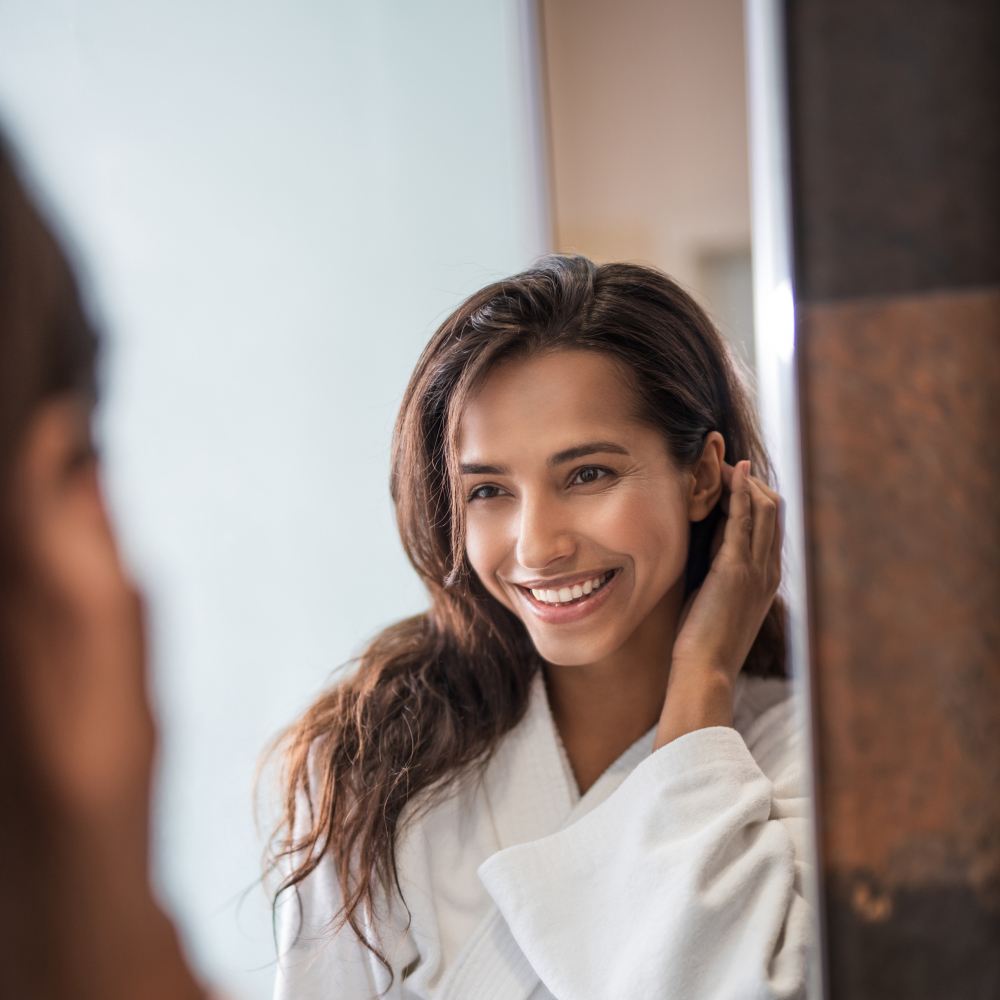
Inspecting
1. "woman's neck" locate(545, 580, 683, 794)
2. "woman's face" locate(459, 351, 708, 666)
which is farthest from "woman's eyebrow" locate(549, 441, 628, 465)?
"woman's neck" locate(545, 580, 683, 794)

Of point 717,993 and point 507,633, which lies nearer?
point 717,993

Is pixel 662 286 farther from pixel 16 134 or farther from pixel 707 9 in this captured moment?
pixel 16 134

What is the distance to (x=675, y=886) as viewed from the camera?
1.35ft

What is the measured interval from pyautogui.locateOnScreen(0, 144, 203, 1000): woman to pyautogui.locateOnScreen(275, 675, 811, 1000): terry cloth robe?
0.12 metres

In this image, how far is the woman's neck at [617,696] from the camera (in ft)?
1.68

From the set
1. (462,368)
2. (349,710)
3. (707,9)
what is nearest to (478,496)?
(462,368)

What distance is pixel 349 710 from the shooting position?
560 millimetres

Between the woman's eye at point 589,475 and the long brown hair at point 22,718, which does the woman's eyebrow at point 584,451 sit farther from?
the long brown hair at point 22,718

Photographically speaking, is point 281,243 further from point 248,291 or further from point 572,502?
point 572,502

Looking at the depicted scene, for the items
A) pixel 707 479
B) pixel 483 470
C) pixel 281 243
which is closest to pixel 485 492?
pixel 483 470

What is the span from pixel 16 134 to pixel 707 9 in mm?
371

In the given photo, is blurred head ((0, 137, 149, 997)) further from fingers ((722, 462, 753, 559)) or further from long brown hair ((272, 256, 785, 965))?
fingers ((722, 462, 753, 559))

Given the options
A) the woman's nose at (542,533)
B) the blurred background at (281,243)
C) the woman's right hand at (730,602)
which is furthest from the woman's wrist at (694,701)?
the blurred background at (281,243)

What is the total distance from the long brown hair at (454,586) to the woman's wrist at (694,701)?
6 cm
